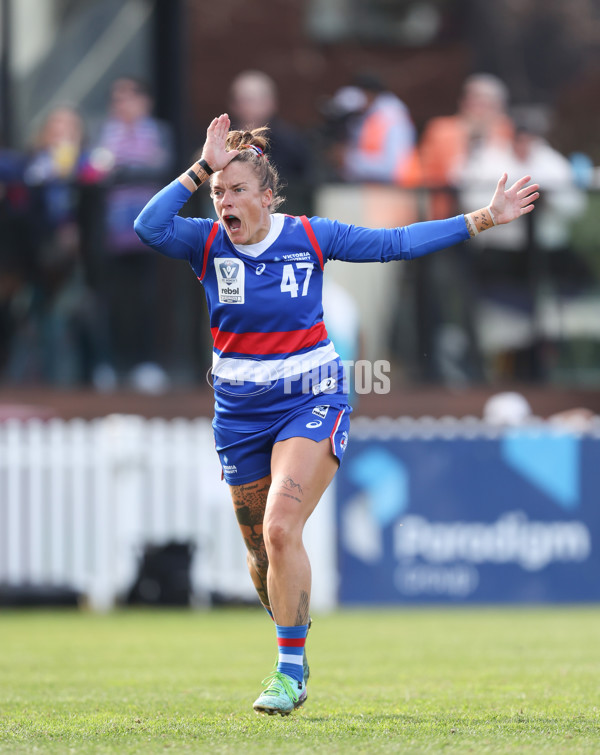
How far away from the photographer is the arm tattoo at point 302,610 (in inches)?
211

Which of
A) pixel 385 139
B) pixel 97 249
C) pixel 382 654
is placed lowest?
pixel 382 654

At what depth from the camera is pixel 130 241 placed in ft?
43.9

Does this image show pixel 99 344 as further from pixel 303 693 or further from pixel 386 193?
pixel 303 693

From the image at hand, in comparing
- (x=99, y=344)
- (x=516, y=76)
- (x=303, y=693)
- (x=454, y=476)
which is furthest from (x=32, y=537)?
(x=516, y=76)

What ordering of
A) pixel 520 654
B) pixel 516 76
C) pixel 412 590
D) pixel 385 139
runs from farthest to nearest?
pixel 516 76 < pixel 385 139 < pixel 412 590 < pixel 520 654

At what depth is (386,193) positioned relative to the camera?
44.4ft

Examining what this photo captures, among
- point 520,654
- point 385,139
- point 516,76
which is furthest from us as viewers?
point 516,76

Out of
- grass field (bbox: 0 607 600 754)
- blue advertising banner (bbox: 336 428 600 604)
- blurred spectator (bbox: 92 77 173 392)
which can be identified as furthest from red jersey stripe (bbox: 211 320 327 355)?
blurred spectator (bbox: 92 77 173 392)

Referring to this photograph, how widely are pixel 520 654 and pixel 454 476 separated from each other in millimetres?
4266

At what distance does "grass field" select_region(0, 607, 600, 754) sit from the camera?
455 centimetres

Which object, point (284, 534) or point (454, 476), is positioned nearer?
point (284, 534)

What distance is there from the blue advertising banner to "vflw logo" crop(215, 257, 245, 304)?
659 cm

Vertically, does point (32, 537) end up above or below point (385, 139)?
below

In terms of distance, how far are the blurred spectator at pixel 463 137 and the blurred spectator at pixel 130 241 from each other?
286 cm
